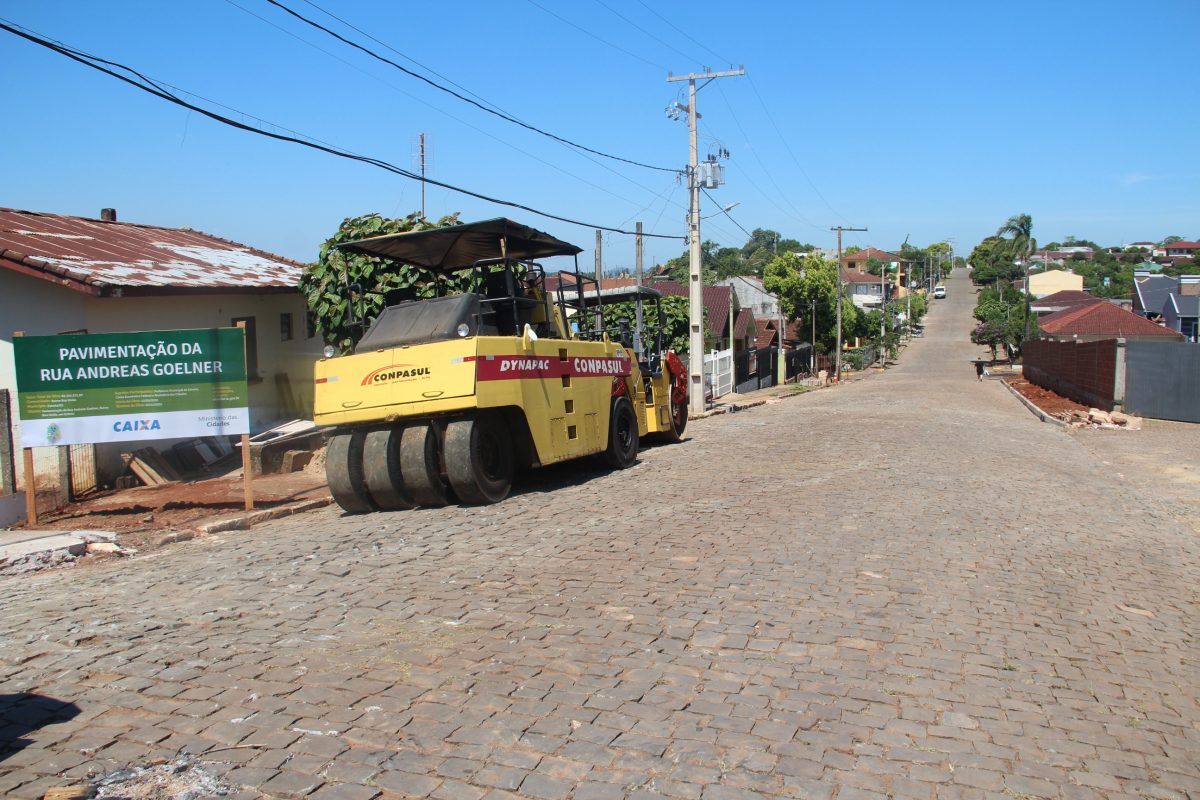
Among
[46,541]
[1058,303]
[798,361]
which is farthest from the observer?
[1058,303]

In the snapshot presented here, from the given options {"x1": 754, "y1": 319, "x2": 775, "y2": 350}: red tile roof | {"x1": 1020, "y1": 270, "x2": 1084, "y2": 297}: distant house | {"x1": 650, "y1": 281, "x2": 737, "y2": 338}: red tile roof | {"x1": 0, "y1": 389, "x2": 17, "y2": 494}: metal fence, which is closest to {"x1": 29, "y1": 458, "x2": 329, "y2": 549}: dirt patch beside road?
{"x1": 0, "y1": 389, "x2": 17, "y2": 494}: metal fence

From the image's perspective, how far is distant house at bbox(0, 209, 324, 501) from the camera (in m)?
12.9

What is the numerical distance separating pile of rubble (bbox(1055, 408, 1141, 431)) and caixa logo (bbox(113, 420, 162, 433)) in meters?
19.9

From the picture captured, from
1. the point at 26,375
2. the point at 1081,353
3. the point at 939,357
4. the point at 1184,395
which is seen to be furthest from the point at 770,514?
the point at 939,357

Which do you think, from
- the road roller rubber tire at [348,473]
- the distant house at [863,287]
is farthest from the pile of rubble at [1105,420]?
the distant house at [863,287]

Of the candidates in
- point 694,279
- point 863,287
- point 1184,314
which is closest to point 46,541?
point 694,279

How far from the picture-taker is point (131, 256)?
15438 millimetres

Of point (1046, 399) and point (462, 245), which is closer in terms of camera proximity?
point (462, 245)

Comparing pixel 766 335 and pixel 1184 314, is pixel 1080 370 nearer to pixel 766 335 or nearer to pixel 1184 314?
pixel 766 335

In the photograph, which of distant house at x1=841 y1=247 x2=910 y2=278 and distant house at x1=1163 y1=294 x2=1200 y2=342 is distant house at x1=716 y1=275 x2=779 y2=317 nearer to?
distant house at x1=1163 y1=294 x2=1200 y2=342

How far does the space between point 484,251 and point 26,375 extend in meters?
5.32

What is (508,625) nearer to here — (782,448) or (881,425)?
(782,448)

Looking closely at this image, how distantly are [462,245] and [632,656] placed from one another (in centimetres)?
737

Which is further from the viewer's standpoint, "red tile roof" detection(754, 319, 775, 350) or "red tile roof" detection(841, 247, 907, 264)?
"red tile roof" detection(841, 247, 907, 264)
